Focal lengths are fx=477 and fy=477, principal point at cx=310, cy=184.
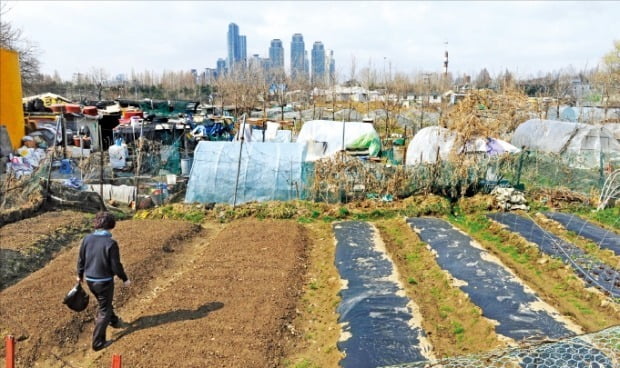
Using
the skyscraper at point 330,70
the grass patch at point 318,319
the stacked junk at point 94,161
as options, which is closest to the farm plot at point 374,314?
the grass patch at point 318,319

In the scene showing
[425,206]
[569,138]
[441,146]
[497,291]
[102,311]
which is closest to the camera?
[102,311]

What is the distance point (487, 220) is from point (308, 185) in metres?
A: 4.95

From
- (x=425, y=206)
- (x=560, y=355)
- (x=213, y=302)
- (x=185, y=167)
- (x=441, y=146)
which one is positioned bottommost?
(x=213, y=302)

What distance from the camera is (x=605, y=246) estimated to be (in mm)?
10031

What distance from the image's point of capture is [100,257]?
Result: 6.03 meters

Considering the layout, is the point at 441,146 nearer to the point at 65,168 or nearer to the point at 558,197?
the point at 558,197

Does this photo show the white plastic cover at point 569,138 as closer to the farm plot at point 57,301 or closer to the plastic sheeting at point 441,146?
the plastic sheeting at point 441,146

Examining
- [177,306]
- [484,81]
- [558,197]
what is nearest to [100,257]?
[177,306]

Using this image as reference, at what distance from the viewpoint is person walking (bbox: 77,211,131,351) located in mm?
6045

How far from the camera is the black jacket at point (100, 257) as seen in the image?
6027mm

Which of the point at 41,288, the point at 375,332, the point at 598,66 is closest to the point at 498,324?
the point at 375,332

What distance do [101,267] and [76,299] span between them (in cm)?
62

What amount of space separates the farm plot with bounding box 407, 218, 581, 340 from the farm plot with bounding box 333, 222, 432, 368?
3.57 feet

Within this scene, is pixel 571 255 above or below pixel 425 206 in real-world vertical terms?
below
